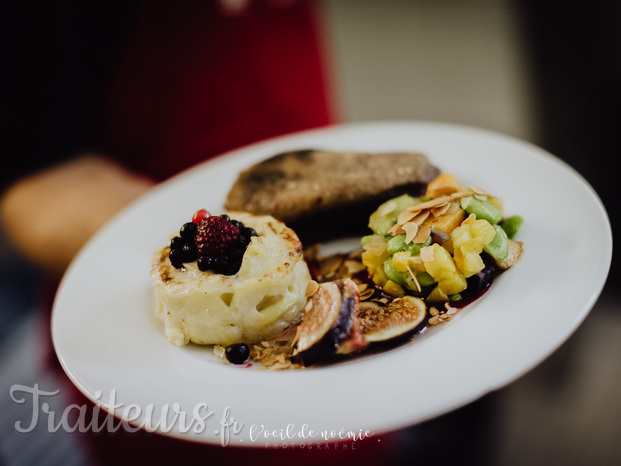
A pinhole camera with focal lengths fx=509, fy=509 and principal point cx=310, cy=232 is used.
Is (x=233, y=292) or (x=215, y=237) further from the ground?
(x=215, y=237)

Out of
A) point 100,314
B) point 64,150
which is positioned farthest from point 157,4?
point 100,314

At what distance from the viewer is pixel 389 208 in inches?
84.7

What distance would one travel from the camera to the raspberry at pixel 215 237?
1.88 m

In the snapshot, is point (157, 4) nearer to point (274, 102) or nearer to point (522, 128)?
point (274, 102)

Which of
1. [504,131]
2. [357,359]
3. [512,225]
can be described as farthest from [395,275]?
[504,131]

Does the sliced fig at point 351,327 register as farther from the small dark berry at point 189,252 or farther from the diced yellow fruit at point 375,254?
the small dark berry at point 189,252

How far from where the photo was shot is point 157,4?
371 cm

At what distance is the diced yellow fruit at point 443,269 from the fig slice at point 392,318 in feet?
0.36

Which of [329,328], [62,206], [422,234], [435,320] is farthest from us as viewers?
[62,206]

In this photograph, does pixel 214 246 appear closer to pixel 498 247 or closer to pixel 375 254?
pixel 375 254

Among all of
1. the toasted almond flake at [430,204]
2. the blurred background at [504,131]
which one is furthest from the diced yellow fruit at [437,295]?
the blurred background at [504,131]

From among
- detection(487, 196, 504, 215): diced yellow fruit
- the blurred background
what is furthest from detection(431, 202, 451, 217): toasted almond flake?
the blurred background

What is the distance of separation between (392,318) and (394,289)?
0.69 ft

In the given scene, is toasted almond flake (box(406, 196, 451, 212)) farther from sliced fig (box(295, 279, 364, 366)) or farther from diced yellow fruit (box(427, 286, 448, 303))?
sliced fig (box(295, 279, 364, 366))
